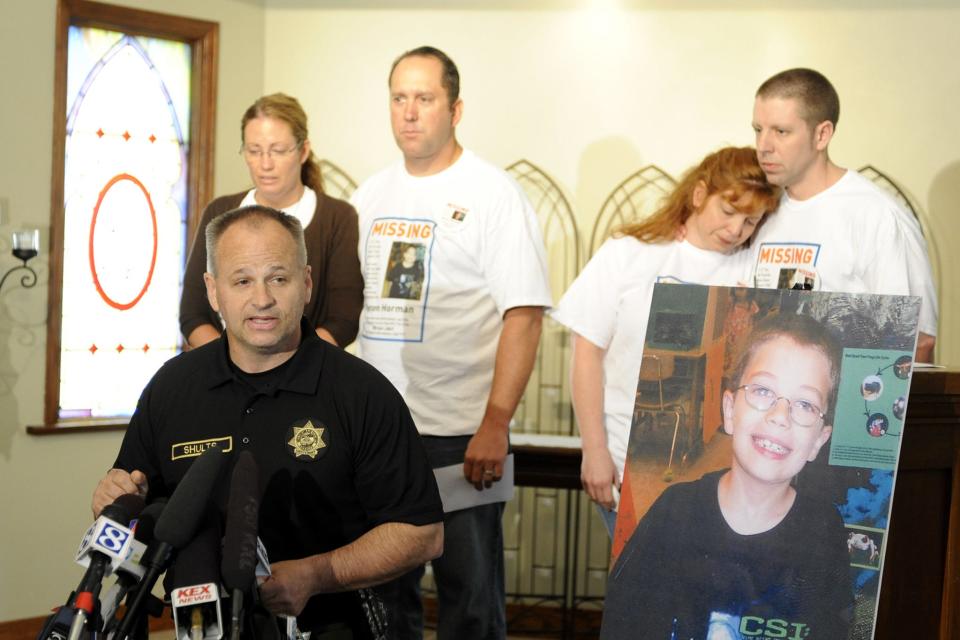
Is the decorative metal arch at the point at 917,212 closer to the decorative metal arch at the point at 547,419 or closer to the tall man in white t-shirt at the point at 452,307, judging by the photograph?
the decorative metal arch at the point at 547,419

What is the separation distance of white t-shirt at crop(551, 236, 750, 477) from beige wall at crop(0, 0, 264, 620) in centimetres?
247

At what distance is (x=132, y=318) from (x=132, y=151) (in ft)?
2.26

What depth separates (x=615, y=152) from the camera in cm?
481

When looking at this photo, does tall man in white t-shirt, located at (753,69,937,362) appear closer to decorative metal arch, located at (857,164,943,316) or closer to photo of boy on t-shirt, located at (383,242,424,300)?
photo of boy on t-shirt, located at (383,242,424,300)

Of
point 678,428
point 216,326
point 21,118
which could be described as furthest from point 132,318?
point 678,428

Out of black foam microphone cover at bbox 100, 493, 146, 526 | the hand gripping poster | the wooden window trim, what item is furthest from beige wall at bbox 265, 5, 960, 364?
black foam microphone cover at bbox 100, 493, 146, 526

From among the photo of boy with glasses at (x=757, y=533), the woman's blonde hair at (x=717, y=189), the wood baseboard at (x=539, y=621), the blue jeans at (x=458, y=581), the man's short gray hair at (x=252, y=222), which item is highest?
the woman's blonde hair at (x=717, y=189)

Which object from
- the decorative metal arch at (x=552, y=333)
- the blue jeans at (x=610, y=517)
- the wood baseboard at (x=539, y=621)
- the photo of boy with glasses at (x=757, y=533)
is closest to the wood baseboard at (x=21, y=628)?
the wood baseboard at (x=539, y=621)

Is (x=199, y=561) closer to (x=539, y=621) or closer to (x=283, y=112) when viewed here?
(x=283, y=112)

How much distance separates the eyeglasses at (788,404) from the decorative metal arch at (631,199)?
2.82 m

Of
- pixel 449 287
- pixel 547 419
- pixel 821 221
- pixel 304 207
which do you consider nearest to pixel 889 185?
pixel 547 419

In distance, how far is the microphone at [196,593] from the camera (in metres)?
1.34

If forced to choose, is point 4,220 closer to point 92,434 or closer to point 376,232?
point 92,434

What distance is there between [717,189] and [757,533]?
36.3 inches
